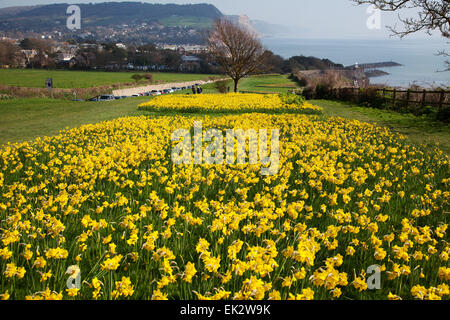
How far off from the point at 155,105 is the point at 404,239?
76.0ft

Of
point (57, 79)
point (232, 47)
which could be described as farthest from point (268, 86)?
point (57, 79)

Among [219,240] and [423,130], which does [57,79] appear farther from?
[219,240]

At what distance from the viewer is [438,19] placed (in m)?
19.5

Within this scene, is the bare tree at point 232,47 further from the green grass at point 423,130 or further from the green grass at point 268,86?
the green grass at point 423,130

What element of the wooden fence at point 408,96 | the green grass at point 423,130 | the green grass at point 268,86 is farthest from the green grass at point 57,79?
the green grass at point 423,130

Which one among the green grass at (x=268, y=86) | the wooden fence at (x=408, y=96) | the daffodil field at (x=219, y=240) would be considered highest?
the green grass at (x=268, y=86)

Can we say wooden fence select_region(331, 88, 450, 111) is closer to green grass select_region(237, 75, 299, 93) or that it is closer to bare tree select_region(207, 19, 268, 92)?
bare tree select_region(207, 19, 268, 92)

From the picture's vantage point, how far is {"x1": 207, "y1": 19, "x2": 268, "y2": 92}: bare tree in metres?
41.8

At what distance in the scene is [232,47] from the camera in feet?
137

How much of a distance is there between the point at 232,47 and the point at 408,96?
82.7 feet

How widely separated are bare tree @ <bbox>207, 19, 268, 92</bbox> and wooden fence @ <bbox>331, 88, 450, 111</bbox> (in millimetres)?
16228

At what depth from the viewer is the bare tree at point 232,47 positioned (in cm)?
4175

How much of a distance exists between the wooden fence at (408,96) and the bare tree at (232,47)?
639 inches
